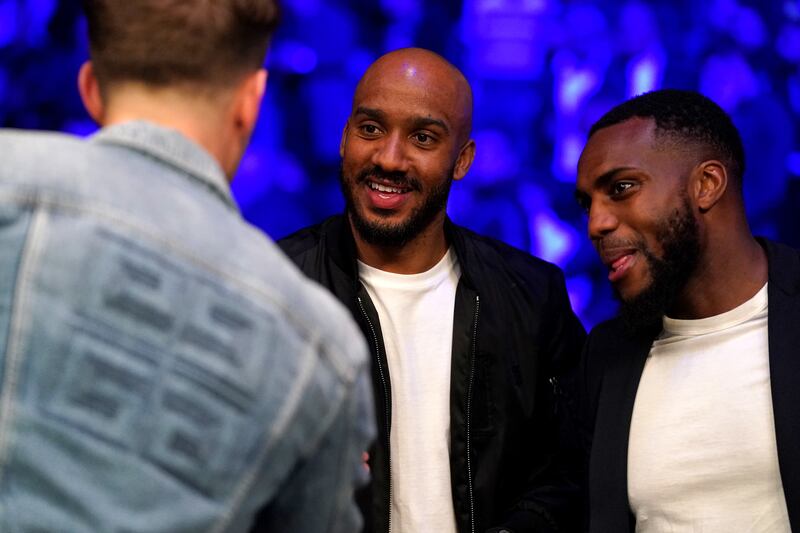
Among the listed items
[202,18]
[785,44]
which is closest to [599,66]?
[785,44]

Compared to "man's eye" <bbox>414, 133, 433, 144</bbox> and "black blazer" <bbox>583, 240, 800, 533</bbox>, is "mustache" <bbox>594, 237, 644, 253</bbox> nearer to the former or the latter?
"black blazer" <bbox>583, 240, 800, 533</bbox>

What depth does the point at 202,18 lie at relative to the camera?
0.85 m

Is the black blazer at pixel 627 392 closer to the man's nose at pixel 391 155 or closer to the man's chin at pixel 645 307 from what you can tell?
the man's chin at pixel 645 307

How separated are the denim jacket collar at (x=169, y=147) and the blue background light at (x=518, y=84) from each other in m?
2.20

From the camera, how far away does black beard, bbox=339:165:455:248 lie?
2023mm

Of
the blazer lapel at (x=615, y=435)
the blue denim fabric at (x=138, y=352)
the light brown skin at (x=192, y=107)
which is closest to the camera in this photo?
the blue denim fabric at (x=138, y=352)

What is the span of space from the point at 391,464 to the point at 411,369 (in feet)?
0.63

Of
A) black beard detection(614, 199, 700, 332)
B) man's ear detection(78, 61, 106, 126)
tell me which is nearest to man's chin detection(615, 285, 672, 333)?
black beard detection(614, 199, 700, 332)

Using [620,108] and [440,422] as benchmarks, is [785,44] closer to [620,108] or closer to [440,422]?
[620,108]

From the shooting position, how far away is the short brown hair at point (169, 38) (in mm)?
849

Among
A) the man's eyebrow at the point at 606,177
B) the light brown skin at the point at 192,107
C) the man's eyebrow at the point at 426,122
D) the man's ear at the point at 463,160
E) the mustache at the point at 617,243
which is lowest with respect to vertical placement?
the light brown skin at the point at 192,107

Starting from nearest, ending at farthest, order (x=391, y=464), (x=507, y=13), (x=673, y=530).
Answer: (x=673, y=530) < (x=391, y=464) < (x=507, y=13)

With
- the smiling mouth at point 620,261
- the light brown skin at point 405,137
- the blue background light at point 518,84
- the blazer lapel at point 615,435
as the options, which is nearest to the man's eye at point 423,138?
the light brown skin at point 405,137

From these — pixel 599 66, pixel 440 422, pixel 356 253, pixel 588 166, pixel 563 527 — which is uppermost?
pixel 599 66
